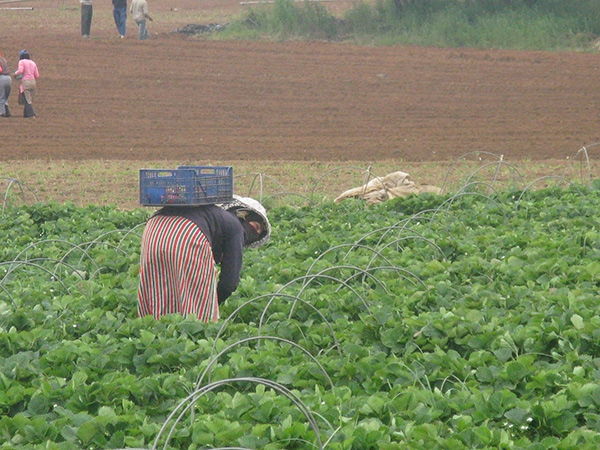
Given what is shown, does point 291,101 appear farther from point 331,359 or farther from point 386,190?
point 331,359

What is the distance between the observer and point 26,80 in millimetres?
16156

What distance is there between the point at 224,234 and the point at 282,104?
13.9 metres

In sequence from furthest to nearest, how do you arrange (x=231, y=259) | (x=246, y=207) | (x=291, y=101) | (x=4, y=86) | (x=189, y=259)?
(x=291, y=101) → (x=4, y=86) → (x=246, y=207) → (x=231, y=259) → (x=189, y=259)

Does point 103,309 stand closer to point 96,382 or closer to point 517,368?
point 96,382

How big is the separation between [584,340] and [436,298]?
42.1 inches

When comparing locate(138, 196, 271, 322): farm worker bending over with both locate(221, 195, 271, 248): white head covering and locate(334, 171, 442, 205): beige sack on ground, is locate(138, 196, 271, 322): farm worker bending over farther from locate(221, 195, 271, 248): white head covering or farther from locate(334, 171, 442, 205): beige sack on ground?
locate(334, 171, 442, 205): beige sack on ground

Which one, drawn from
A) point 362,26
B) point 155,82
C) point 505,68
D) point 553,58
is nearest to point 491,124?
point 505,68

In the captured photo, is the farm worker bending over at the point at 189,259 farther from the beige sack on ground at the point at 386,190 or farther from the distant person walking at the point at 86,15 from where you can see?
the distant person walking at the point at 86,15

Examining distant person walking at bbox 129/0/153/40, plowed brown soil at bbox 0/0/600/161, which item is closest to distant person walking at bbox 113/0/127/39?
distant person walking at bbox 129/0/153/40

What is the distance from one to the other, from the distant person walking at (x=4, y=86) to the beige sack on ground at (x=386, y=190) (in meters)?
8.45

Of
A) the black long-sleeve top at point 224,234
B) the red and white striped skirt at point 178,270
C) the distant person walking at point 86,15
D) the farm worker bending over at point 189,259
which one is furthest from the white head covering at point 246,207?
the distant person walking at point 86,15

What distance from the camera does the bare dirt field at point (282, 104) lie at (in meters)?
15.0

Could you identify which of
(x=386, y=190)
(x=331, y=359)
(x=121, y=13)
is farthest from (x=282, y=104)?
(x=331, y=359)

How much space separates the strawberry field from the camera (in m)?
3.11
